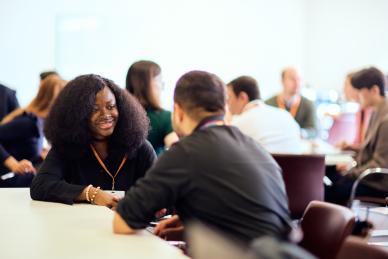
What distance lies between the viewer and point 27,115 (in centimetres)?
453

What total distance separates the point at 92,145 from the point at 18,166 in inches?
58.7

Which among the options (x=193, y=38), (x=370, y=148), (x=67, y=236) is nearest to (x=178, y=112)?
(x=67, y=236)

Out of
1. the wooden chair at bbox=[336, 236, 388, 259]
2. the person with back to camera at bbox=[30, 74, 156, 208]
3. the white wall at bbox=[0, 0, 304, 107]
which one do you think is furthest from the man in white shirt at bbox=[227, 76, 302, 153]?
the white wall at bbox=[0, 0, 304, 107]

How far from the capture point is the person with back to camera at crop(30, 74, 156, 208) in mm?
2701

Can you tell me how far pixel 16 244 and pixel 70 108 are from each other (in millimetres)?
947

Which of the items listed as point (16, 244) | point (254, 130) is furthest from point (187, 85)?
point (254, 130)

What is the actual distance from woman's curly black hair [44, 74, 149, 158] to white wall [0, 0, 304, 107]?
4.83m

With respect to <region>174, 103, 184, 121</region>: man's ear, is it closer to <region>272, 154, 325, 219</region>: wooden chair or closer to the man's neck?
<region>272, 154, 325, 219</region>: wooden chair

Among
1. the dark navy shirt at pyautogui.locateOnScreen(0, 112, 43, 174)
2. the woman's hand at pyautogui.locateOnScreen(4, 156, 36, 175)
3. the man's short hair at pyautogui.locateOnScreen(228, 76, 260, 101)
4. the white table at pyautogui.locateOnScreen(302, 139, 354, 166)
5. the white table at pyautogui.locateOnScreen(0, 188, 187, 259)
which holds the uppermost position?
the man's short hair at pyautogui.locateOnScreen(228, 76, 260, 101)

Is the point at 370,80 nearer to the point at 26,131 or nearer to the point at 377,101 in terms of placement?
the point at 377,101

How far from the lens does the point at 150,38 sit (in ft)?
27.0

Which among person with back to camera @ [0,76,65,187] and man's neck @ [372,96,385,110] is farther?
man's neck @ [372,96,385,110]

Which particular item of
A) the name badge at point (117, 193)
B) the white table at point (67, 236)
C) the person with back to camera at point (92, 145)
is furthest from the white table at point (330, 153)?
the white table at point (67, 236)

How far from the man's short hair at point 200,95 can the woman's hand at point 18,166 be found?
2318 mm
